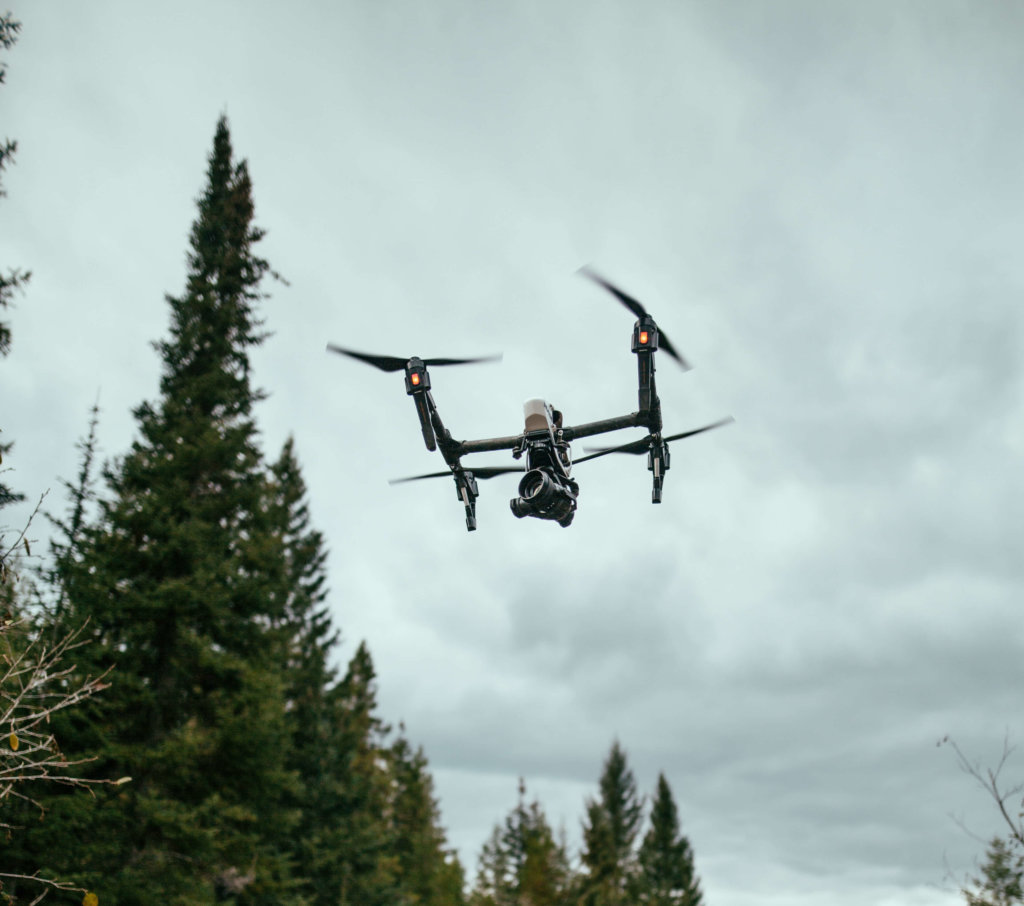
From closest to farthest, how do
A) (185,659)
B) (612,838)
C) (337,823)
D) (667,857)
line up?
(185,659)
(337,823)
(612,838)
(667,857)

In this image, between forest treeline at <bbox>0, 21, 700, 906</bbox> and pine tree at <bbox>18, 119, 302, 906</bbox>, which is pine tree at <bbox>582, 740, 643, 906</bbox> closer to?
forest treeline at <bbox>0, 21, 700, 906</bbox>

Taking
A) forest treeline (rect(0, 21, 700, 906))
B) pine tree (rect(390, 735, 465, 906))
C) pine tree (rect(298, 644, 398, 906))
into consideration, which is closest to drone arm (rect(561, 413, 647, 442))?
forest treeline (rect(0, 21, 700, 906))

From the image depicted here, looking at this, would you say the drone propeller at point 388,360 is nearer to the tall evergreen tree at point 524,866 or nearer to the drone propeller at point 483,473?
the drone propeller at point 483,473

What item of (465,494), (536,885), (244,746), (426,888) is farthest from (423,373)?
(426,888)

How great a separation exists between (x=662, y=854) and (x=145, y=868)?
4639 cm

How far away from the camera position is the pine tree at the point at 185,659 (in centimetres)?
1786

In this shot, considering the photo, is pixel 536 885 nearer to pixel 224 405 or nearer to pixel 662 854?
pixel 662 854

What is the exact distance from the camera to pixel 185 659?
19.9m

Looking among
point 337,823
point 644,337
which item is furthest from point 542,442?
point 337,823

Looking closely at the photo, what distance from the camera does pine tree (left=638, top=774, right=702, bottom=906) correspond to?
5528 centimetres

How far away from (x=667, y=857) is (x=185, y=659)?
4638 centimetres

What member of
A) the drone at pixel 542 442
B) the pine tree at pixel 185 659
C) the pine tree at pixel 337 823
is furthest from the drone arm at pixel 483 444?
the pine tree at pixel 337 823

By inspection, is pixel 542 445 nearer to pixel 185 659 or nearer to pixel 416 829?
pixel 185 659

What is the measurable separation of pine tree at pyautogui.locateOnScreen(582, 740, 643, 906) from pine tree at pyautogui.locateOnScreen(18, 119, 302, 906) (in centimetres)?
2533
